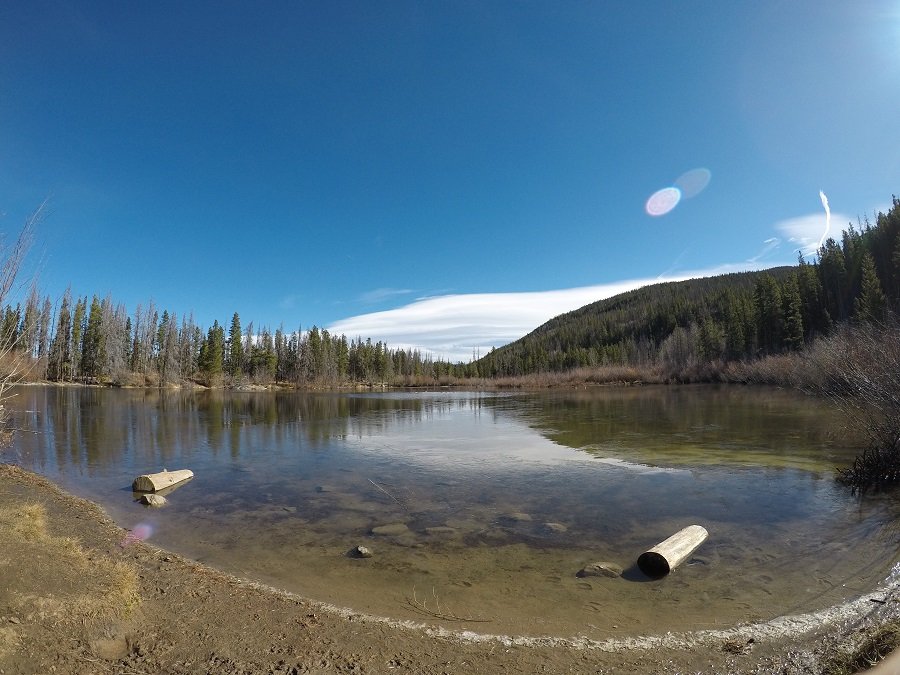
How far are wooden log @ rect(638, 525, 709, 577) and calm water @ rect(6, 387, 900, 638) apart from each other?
7.0 inches

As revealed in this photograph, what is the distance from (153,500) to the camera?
1291 cm

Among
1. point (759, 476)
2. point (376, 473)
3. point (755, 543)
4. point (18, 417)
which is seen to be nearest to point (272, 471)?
point (376, 473)

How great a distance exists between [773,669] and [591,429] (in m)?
23.7

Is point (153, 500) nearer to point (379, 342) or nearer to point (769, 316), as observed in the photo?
point (769, 316)

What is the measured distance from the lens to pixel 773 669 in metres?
5.14

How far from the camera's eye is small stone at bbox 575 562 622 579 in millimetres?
8055

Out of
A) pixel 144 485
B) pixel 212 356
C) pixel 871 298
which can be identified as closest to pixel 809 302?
pixel 871 298

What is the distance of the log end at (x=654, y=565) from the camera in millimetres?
8085

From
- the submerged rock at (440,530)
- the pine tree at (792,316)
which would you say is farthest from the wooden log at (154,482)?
the pine tree at (792,316)

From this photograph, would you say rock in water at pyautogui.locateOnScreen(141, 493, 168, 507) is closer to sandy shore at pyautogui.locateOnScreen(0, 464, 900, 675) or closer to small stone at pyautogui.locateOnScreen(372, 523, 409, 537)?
sandy shore at pyautogui.locateOnScreen(0, 464, 900, 675)

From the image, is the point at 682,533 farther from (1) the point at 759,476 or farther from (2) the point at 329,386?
(2) the point at 329,386

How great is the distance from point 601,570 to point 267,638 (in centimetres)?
553

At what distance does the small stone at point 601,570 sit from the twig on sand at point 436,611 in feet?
8.08

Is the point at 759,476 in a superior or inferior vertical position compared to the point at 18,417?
inferior
